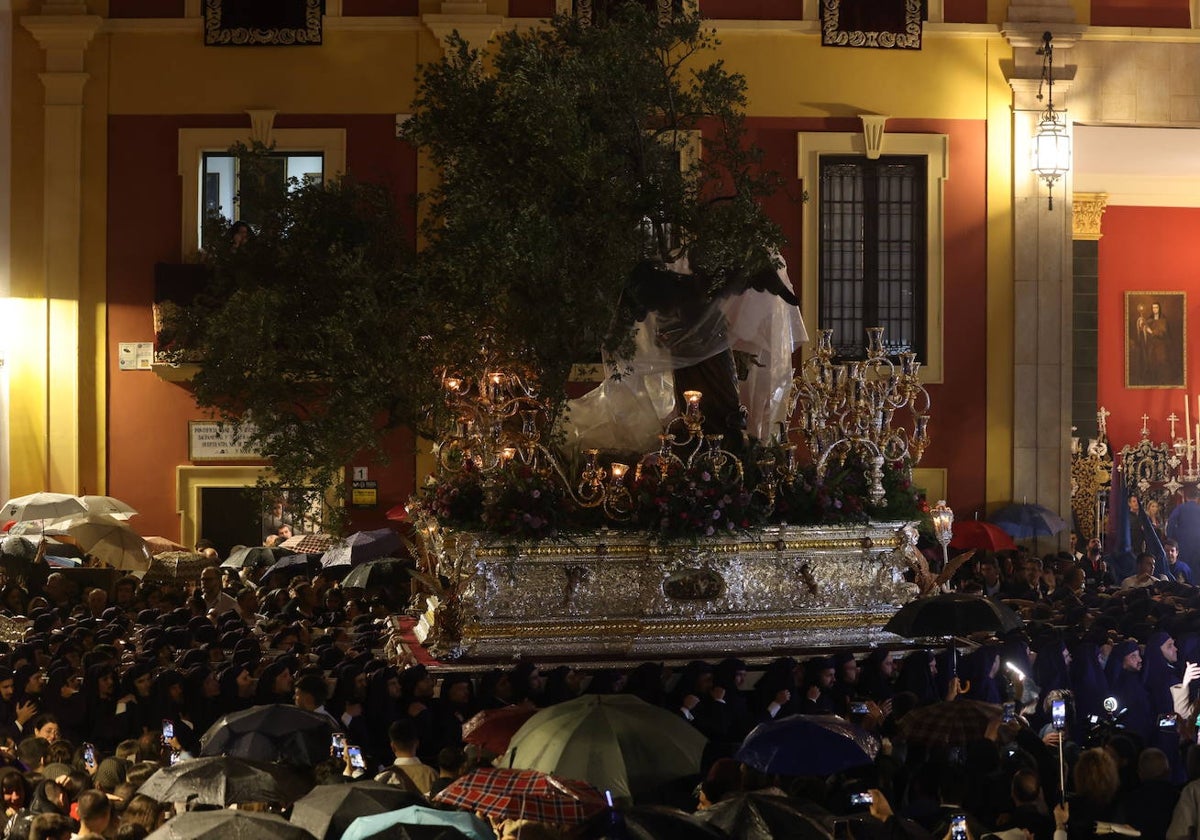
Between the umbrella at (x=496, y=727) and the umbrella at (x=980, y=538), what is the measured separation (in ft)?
33.7

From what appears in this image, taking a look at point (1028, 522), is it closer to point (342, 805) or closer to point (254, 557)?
point (254, 557)

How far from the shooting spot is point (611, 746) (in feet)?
32.8

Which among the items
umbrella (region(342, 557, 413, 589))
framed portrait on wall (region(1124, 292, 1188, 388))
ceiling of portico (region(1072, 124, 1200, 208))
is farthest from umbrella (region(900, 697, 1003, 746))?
framed portrait on wall (region(1124, 292, 1188, 388))

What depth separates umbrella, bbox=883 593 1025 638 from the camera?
13953 millimetres

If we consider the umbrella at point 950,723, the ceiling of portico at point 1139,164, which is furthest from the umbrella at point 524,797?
the ceiling of portico at point 1139,164

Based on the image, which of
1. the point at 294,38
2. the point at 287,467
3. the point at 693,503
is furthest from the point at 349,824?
the point at 294,38

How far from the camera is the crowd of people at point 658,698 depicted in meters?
9.76

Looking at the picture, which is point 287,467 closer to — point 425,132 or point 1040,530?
point 425,132

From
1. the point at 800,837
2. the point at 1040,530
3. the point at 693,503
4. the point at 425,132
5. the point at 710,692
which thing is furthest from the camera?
the point at 1040,530

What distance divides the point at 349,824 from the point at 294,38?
18.0 meters

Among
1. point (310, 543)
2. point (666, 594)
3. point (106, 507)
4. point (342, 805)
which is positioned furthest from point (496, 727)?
point (310, 543)

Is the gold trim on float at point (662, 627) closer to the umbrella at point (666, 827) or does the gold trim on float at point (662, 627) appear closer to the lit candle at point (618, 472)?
the lit candle at point (618, 472)

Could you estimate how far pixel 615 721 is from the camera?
1018 centimetres

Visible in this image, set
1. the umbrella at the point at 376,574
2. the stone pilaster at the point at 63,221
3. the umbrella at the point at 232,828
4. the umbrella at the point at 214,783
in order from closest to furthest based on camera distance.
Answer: the umbrella at the point at 232,828
the umbrella at the point at 214,783
the umbrella at the point at 376,574
the stone pilaster at the point at 63,221
